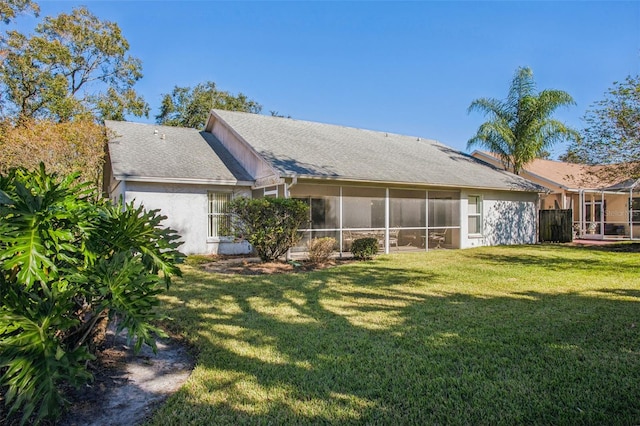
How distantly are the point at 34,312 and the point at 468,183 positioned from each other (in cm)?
1516

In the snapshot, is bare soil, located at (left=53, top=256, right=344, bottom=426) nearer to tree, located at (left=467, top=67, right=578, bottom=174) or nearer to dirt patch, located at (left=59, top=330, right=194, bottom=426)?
dirt patch, located at (left=59, top=330, right=194, bottom=426)

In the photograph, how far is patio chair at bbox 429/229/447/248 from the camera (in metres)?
15.6

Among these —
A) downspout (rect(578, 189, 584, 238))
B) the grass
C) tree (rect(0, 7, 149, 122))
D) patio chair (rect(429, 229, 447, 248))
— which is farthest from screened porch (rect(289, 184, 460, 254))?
tree (rect(0, 7, 149, 122))

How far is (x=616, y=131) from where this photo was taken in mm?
14203

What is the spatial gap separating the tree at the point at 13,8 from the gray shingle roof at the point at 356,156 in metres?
12.5

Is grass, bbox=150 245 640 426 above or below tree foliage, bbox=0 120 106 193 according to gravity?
below

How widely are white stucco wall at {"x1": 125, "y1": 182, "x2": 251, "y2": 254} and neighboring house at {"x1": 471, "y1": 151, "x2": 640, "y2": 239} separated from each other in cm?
1803

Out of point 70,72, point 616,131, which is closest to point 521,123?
point 616,131

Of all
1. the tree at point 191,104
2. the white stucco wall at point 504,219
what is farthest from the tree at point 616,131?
the tree at point 191,104

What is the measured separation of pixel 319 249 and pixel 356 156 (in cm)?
547

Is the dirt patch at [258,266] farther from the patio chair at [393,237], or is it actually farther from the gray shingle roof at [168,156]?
the gray shingle roof at [168,156]

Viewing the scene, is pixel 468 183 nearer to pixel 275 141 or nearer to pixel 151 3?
pixel 275 141

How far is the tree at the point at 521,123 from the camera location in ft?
63.5

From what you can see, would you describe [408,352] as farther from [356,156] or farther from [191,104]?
[191,104]
